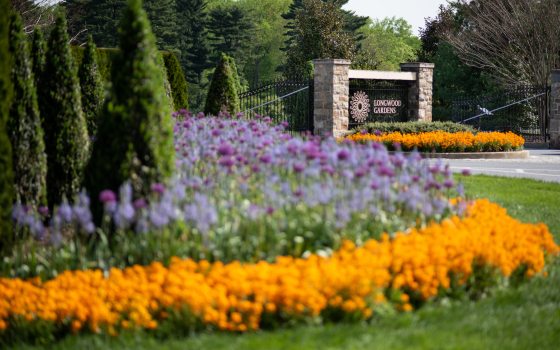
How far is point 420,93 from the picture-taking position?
27359mm

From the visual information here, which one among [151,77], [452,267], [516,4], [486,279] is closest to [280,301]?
[452,267]

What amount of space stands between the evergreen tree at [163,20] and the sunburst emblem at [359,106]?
24.2m

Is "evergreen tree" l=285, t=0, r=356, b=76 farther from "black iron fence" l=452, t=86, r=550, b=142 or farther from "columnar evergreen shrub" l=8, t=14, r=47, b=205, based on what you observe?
"columnar evergreen shrub" l=8, t=14, r=47, b=205

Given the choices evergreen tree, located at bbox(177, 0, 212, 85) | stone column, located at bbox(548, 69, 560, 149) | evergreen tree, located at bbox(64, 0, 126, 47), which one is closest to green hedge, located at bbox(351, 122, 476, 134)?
stone column, located at bbox(548, 69, 560, 149)

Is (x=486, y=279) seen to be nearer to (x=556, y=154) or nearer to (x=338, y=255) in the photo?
(x=338, y=255)

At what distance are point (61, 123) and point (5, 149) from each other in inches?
73.8

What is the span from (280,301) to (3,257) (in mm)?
2868

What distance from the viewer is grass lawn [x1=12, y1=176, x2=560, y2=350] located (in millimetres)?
5203

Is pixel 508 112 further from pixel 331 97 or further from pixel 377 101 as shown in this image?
pixel 331 97

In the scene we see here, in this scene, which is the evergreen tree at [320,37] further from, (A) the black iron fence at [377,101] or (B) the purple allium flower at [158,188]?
(B) the purple allium flower at [158,188]

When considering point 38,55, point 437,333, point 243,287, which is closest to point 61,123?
point 38,55

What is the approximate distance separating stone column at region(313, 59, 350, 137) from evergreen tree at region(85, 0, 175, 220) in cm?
1815

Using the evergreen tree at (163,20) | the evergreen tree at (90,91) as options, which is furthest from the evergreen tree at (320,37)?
the evergreen tree at (90,91)

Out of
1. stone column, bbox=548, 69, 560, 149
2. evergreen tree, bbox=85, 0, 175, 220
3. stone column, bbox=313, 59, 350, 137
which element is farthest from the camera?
stone column, bbox=548, 69, 560, 149
